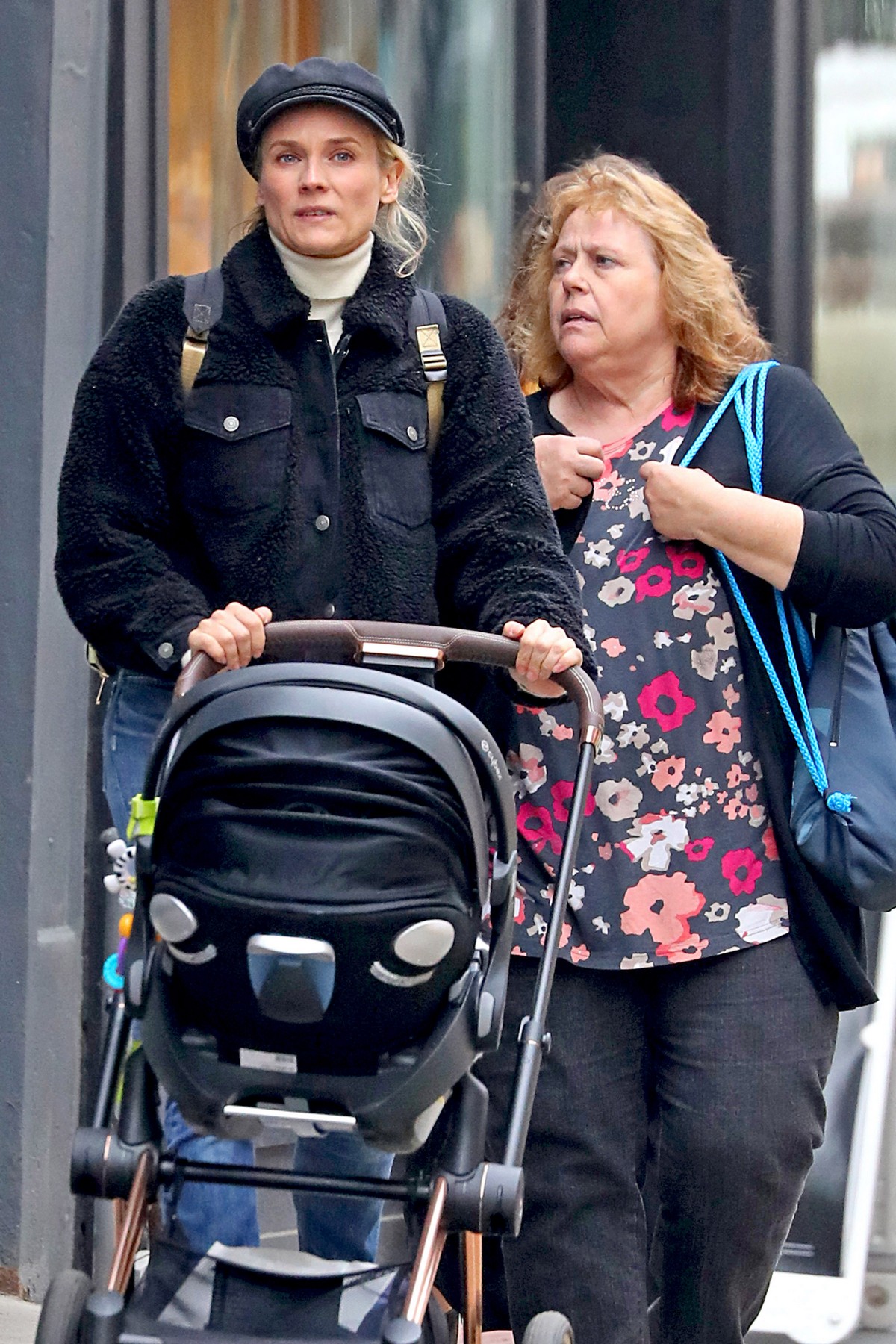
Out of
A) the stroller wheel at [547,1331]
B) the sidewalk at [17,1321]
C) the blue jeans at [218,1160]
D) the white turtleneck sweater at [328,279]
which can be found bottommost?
the sidewalk at [17,1321]

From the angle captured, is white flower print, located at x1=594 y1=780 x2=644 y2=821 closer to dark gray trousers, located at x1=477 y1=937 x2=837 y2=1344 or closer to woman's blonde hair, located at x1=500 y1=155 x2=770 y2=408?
dark gray trousers, located at x1=477 y1=937 x2=837 y2=1344

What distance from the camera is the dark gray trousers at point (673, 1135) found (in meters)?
3.14

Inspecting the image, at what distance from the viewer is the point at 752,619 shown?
320 cm

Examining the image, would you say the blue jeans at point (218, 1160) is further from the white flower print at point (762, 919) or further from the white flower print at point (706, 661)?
the white flower print at point (706, 661)

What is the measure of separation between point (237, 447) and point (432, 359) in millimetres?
343

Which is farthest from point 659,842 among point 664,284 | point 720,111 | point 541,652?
point 720,111

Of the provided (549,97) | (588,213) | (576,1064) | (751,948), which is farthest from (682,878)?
(549,97)

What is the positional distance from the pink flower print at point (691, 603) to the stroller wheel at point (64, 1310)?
4.64 feet

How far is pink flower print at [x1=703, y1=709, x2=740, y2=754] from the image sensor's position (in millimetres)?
3166

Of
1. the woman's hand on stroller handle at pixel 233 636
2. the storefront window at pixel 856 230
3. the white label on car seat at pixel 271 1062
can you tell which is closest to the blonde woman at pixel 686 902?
the woman's hand on stroller handle at pixel 233 636

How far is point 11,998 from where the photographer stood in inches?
161

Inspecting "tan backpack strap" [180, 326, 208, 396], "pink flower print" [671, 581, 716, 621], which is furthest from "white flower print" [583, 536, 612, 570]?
"tan backpack strap" [180, 326, 208, 396]

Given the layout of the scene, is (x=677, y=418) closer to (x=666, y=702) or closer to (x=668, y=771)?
(x=666, y=702)

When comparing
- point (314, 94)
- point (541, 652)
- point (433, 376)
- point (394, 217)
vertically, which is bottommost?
point (541, 652)
